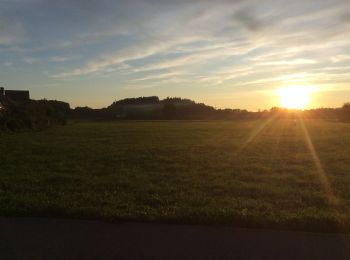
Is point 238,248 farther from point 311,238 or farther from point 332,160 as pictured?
point 332,160

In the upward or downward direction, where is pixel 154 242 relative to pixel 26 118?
downward

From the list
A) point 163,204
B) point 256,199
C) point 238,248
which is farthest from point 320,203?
point 238,248

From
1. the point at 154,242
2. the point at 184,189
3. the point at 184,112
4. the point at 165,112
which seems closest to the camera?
the point at 154,242

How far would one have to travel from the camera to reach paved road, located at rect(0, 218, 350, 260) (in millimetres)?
5379

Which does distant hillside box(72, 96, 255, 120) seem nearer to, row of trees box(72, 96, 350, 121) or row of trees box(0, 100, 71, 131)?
row of trees box(72, 96, 350, 121)

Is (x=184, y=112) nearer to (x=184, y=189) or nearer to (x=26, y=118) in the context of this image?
(x=26, y=118)

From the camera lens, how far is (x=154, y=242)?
19.0ft

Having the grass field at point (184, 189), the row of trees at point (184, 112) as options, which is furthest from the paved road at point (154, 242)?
the row of trees at point (184, 112)

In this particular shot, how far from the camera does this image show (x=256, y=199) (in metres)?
8.76

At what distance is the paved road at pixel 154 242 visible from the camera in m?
5.38

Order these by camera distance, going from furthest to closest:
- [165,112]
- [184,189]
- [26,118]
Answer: [165,112] → [26,118] → [184,189]

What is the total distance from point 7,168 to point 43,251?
7944 mm

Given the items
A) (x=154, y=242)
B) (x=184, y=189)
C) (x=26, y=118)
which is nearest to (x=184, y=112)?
(x=26, y=118)

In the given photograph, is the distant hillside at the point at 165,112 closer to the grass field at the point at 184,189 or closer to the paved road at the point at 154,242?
the grass field at the point at 184,189
